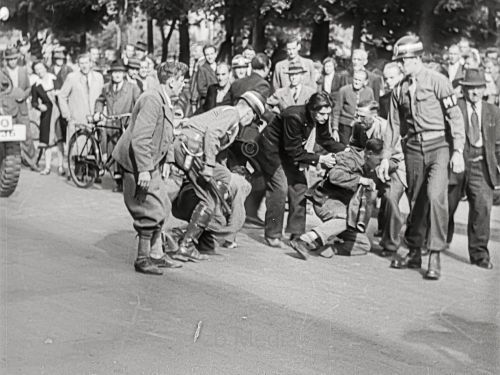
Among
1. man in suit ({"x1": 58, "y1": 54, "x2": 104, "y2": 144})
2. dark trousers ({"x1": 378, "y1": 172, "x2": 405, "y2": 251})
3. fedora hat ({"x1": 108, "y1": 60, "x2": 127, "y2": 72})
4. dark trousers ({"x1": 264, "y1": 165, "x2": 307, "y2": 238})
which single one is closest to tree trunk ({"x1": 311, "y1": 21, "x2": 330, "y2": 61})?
man in suit ({"x1": 58, "y1": 54, "x2": 104, "y2": 144})

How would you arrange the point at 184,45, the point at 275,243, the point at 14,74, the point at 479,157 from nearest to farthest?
the point at 479,157 → the point at 275,243 → the point at 14,74 → the point at 184,45

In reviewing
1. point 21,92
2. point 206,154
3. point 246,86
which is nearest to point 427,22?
point 21,92

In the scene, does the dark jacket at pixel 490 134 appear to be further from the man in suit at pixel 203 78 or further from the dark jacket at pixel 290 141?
the man in suit at pixel 203 78

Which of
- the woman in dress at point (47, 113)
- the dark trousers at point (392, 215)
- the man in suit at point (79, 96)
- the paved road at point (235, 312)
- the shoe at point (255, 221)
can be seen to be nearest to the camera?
the paved road at point (235, 312)

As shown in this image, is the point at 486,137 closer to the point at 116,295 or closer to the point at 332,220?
the point at 332,220

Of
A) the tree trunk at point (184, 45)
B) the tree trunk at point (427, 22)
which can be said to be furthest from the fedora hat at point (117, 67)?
the tree trunk at point (184, 45)

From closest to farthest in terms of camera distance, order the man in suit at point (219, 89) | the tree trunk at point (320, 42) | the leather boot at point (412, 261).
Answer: the leather boot at point (412, 261)
the man in suit at point (219, 89)
the tree trunk at point (320, 42)

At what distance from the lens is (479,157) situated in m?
9.66

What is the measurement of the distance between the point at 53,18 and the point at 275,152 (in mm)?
14750

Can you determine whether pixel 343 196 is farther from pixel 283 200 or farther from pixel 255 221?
pixel 255 221

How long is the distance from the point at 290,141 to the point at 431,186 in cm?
167

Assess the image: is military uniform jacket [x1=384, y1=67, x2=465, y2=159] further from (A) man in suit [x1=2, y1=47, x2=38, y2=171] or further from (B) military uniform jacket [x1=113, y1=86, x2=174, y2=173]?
(A) man in suit [x1=2, y1=47, x2=38, y2=171]

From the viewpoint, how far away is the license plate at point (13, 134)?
1210 cm

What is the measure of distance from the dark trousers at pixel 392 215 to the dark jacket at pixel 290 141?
610 millimetres
